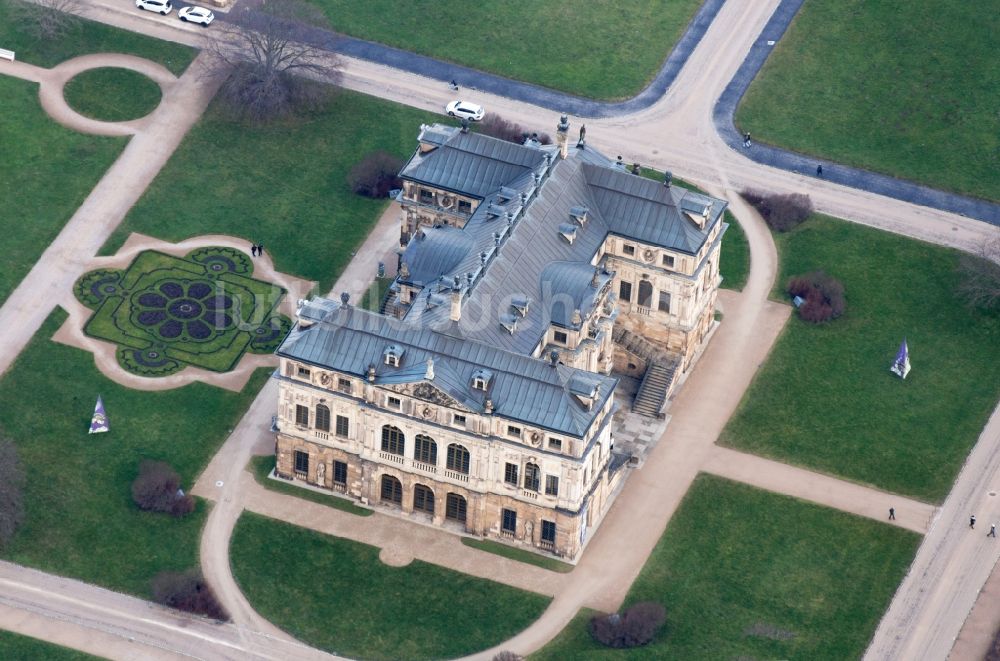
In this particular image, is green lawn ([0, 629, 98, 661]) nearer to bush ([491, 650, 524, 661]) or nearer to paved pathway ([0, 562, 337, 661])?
paved pathway ([0, 562, 337, 661])

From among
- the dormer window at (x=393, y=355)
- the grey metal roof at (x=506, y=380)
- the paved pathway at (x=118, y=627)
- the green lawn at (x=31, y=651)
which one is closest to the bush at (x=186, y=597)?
the paved pathway at (x=118, y=627)

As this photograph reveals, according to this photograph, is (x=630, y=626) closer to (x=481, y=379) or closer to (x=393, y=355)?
(x=481, y=379)

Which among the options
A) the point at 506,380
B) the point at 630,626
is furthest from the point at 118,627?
the point at 630,626

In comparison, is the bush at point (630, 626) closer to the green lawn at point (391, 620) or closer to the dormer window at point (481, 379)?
the green lawn at point (391, 620)

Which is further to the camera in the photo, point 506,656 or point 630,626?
point 630,626

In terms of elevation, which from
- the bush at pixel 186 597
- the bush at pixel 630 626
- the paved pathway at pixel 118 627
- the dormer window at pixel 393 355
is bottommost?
the paved pathway at pixel 118 627

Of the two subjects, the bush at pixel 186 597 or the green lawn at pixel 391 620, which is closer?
the green lawn at pixel 391 620

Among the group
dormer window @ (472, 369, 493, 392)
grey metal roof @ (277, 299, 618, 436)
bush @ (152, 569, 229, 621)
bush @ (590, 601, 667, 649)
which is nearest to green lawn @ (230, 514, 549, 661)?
bush @ (152, 569, 229, 621)
